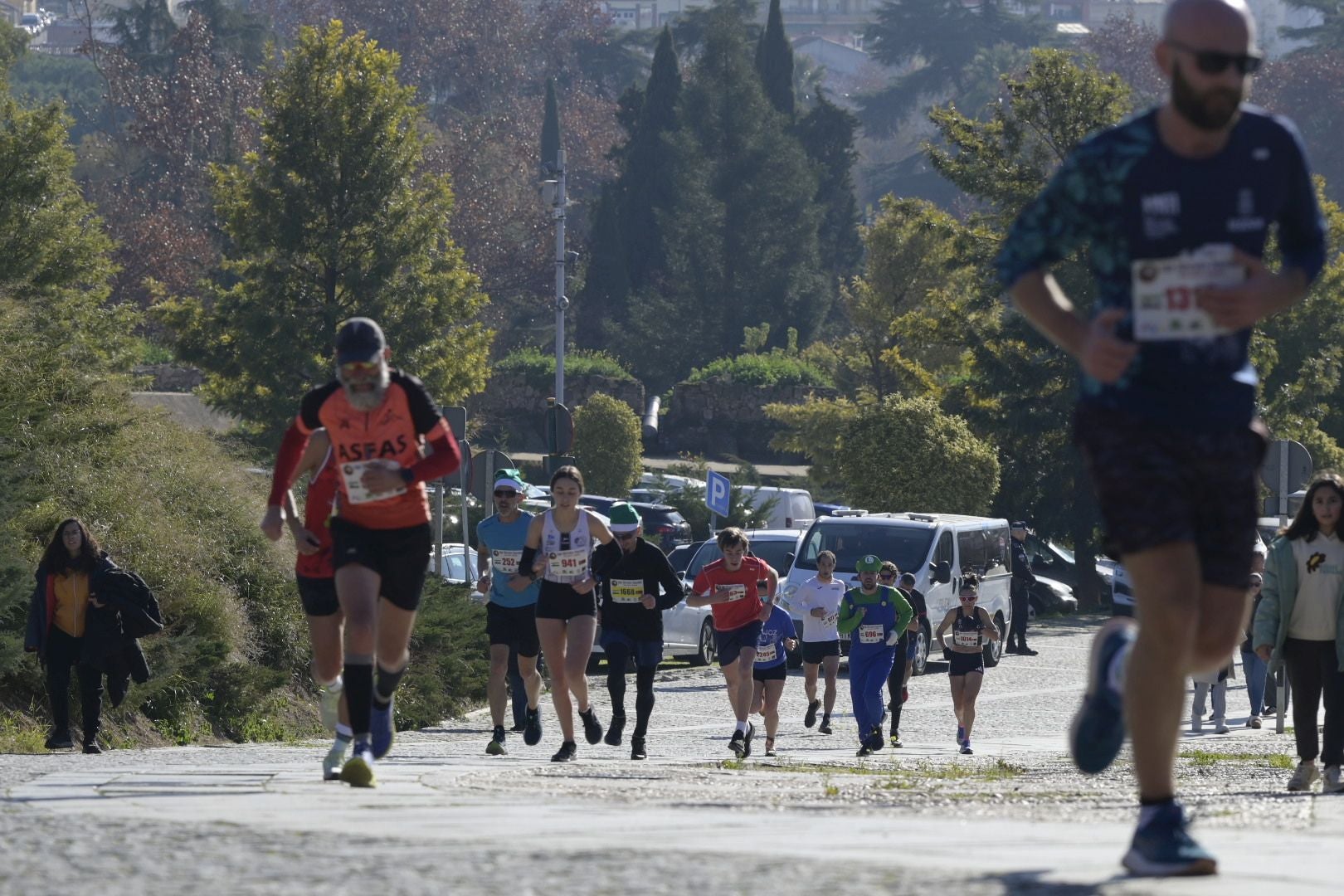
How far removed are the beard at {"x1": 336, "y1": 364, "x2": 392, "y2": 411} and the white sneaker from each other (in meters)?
4.86

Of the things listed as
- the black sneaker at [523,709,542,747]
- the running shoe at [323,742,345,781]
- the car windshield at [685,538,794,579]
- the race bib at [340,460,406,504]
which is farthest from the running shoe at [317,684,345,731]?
the car windshield at [685,538,794,579]

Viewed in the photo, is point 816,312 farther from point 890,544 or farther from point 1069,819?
point 1069,819

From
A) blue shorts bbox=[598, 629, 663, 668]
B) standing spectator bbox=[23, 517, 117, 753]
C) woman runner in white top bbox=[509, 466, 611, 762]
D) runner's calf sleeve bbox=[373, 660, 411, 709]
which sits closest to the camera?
runner's calf sleeve bbox=[373, 660, 411, 709]

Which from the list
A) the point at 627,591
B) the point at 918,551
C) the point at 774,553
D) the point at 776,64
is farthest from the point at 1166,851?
the point at 776,64

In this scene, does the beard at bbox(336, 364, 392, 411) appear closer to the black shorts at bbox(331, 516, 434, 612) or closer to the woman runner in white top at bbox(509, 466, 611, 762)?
the black shorts at bbox(331, 516, 434, 612)

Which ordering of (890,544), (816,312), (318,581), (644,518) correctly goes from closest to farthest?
(318,581)
(890,544)
(644,518)
(816,312)

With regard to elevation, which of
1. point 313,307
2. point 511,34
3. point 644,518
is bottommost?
point 644,518

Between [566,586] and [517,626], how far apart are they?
1674 mm

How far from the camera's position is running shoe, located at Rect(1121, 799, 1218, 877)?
4.88m

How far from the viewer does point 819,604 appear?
809 inches

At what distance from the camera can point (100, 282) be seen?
120ft

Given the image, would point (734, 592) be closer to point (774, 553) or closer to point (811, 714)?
point (811, 714)

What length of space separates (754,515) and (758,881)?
111 feet

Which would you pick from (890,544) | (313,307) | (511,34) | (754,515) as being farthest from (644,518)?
(511,34)
